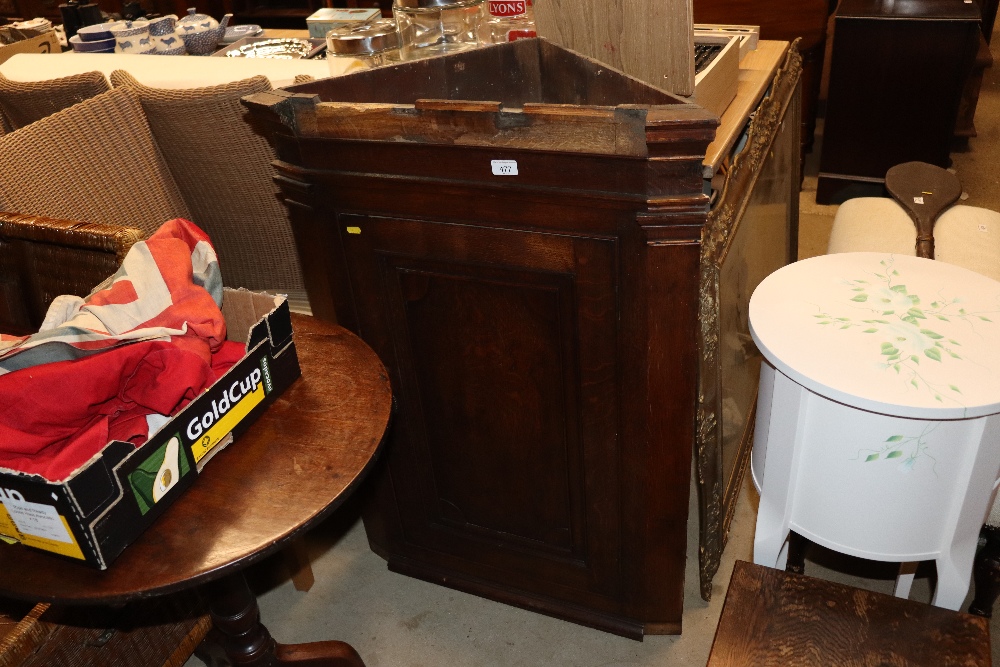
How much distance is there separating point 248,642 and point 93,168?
108 centimetres

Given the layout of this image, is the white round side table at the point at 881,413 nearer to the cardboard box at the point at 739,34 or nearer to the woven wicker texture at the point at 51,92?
the cardboard box at the point at 739,34

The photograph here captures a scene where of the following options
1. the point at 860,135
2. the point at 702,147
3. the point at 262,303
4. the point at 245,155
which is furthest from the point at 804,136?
the point at 262,303

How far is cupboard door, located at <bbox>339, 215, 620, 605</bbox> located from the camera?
1.34m

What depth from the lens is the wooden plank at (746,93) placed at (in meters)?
1.50

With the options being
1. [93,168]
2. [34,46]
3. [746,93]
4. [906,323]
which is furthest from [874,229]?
[34,46]

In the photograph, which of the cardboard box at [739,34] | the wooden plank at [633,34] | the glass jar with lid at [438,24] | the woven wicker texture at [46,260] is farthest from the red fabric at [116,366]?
the cardboard box at [739,34]


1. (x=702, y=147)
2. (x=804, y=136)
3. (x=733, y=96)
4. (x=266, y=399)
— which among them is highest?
(x=702, y=147)

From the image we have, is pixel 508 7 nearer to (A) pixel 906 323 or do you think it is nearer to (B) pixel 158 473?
(A) pixel 906 323

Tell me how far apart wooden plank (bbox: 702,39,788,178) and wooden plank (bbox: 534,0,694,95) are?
128 millimetres

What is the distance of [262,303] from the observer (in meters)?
1.24

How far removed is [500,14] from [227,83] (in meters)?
0.65

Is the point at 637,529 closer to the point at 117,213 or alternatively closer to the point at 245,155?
the point at 245,155

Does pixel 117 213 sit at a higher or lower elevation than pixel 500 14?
lower

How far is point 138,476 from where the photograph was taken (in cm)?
96
